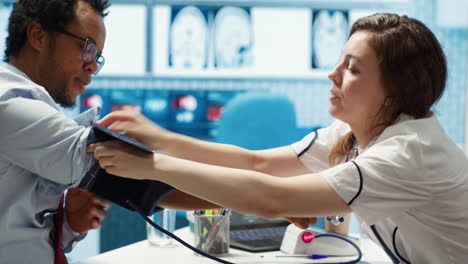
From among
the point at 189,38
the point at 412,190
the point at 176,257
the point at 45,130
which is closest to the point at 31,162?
the point at 45,130

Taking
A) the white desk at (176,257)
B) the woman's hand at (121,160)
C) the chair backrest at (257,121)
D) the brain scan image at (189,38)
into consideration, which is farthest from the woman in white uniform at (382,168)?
the brain scan image at (189,38)

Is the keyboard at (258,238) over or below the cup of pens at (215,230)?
below

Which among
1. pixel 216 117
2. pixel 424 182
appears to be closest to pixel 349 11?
pixel 216 117

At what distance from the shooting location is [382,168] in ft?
4.30

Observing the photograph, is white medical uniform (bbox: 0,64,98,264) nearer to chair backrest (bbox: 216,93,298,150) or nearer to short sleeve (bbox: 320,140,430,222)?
short sleeve (bbox: 320,140,430,222)

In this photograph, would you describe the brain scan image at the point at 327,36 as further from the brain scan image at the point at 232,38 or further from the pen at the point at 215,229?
the pen at the point at 215,229

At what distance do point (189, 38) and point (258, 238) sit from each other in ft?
8.77

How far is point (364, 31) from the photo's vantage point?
1496mm

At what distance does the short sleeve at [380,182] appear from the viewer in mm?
1305

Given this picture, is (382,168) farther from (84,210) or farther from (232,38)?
(232,38)

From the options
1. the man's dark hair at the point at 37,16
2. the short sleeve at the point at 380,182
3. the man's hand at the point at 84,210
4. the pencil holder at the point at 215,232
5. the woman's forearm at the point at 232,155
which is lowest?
the pencil holder at the point at 215,232

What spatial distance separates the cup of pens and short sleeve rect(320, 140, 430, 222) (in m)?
0.53

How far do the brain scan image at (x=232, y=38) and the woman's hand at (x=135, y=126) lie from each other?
266 centimetres

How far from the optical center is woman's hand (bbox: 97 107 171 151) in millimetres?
1545
